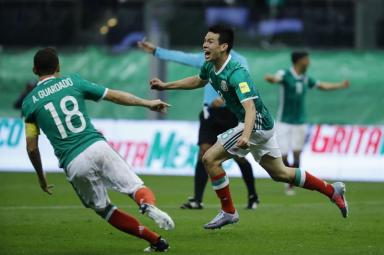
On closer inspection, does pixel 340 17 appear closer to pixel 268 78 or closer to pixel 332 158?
pixel 332 158

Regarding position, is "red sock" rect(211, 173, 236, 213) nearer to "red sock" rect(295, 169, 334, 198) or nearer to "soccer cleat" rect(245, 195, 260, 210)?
"red sock" rect(295, 169, 334, 198)

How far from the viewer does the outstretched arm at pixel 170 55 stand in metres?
14.0

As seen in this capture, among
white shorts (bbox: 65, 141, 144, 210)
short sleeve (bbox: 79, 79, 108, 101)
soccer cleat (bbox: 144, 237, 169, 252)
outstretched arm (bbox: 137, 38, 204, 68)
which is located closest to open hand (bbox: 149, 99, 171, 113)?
short sleeve (bbox: 79, 79, 108, 101)

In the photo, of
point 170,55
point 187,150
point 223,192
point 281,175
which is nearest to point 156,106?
point 223,192

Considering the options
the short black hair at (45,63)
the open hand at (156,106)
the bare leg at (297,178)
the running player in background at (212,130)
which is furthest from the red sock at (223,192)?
the running player in background at (212,130)

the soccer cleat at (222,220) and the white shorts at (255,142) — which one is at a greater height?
the white shorts at (255,142)

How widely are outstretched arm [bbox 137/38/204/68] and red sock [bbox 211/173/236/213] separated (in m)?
2.41

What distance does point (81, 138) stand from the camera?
403 inches

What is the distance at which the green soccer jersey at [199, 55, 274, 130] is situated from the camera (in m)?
11.6

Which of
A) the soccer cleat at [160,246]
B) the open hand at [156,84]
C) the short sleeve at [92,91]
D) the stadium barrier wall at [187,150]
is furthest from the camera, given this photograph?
the stadium barrier wall at [187,150]

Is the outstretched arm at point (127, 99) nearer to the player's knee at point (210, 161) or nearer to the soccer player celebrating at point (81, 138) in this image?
the soccer player celebrating at point (81, 138)

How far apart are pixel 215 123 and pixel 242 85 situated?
405cm

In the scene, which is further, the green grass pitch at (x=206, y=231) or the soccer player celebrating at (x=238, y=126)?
the soccer player celebrating at (x=238, y=126)

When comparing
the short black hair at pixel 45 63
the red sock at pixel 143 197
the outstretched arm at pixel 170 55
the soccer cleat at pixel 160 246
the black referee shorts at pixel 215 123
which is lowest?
the black referee shorts at pixel 215 123
